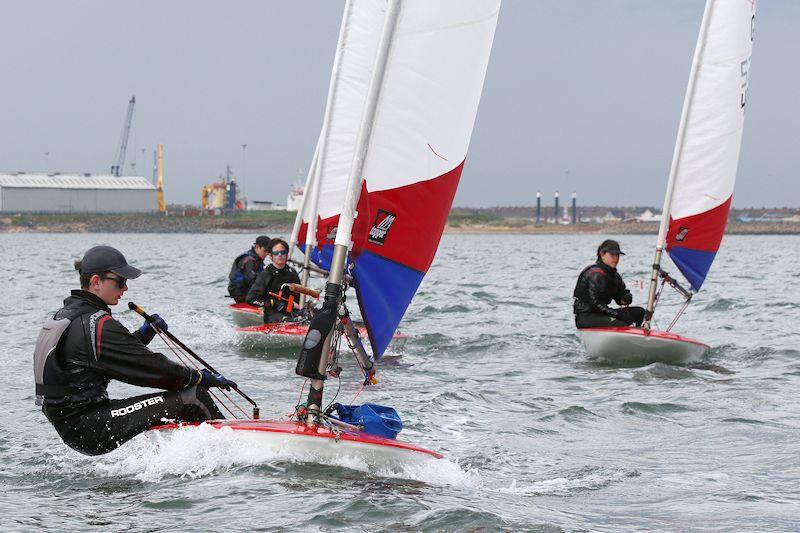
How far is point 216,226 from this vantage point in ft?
427

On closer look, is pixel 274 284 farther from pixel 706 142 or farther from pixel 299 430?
pixel 299 430

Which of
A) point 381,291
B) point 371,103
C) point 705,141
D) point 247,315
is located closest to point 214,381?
point 381,291

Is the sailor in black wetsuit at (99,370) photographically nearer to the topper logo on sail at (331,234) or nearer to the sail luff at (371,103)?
the sail luff at (371,103)

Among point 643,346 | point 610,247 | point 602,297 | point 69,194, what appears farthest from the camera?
point 69,194

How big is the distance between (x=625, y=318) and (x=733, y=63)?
13.7ft

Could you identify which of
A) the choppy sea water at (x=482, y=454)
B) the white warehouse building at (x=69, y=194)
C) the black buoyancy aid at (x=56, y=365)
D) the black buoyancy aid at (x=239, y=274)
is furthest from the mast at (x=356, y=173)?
the white warehouse building at (x=69, y=194)

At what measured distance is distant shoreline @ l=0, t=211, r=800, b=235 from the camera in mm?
120750

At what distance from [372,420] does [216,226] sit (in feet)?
413

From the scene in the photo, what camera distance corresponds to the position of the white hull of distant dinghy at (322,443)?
20.2 ft

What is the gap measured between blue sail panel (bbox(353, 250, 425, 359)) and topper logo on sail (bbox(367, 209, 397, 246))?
3.9 inches

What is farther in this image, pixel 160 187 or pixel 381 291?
pixel 160 187

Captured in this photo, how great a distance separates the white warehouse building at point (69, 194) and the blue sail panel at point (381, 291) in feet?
420

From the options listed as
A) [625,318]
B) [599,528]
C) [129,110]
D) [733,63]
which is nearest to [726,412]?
[625,318]

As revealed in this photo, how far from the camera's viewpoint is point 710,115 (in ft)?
47.0
